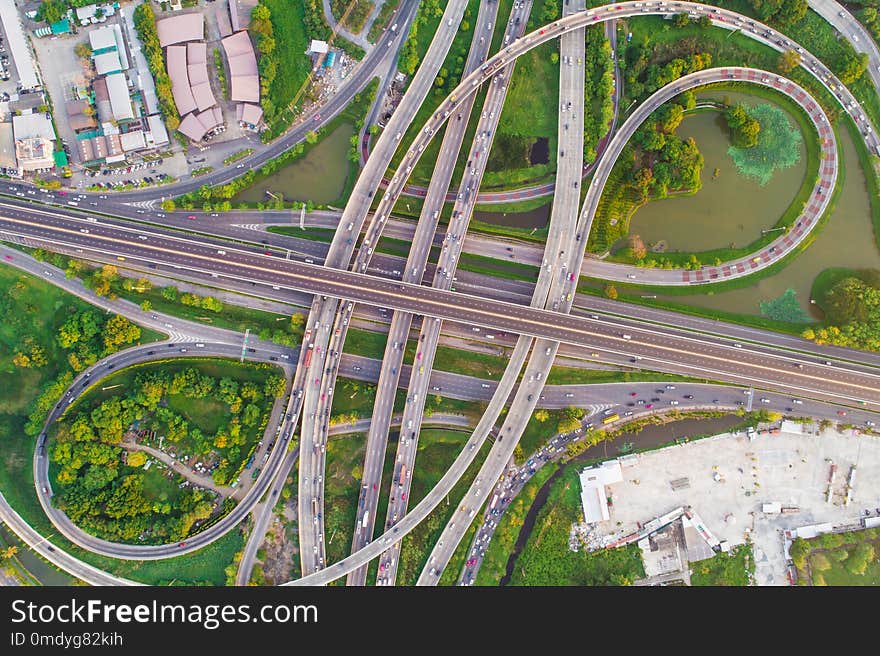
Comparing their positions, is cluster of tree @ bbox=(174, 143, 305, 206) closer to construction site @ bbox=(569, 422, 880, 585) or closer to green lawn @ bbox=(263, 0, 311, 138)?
green lawn @ bbox=(263, 0, 311, 138)

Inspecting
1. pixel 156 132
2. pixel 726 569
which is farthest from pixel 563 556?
pixel 156 132

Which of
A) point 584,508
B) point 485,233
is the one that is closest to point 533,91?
point 485,233

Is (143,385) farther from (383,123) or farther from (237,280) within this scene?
(383,123)

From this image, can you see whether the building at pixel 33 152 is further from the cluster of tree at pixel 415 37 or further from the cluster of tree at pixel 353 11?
the cluster of tree at pixel 415 37

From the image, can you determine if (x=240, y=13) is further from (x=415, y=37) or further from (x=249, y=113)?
(x=415, y=37)

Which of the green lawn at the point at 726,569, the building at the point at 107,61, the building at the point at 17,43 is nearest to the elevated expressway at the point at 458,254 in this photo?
the green lawn at the point at 726,569
